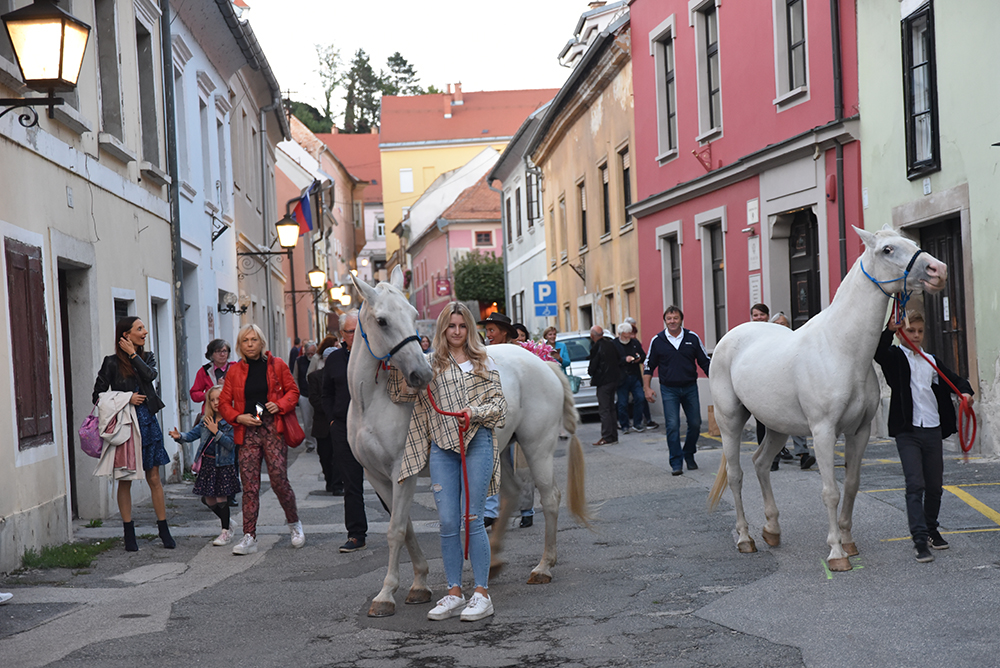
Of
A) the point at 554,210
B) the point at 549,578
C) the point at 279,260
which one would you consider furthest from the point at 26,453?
the point at 554,210

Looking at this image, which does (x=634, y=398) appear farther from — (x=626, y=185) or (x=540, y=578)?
(x=540, y=578)

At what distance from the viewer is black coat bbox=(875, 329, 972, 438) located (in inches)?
276

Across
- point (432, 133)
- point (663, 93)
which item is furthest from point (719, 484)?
point (432, 133)

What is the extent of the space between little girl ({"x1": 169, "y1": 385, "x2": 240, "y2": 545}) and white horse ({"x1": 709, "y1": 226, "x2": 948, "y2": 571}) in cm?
427

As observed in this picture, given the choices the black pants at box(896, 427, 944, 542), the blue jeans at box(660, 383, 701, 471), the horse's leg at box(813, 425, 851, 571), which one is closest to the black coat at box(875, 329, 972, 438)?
the black pants at box(896, 427, 944, 542)

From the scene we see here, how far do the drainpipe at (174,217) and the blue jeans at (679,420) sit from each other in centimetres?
647

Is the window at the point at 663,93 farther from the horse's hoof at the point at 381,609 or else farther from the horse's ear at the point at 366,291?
the horse's hoof at the point at 381,609

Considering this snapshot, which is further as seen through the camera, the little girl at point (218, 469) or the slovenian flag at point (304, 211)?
the slovenian flag at point (304, 211)

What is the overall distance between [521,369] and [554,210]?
88.3 ft

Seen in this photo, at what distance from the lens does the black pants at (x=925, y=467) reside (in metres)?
6.93

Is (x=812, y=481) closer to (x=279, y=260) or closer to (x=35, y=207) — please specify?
(x=35, y=207)

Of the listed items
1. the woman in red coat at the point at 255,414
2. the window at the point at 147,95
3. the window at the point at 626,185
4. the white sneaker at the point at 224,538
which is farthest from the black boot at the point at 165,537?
the window at the point at 626,185

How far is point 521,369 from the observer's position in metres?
7.34

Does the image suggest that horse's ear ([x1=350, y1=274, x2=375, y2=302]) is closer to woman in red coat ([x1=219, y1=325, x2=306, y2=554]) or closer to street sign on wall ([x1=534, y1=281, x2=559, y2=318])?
woman in red coat ([x1=219, y1=325, x2=306, y2=554])
